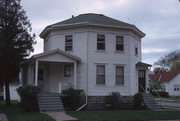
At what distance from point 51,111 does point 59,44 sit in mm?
6738

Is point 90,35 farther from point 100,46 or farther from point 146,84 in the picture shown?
point 146,84

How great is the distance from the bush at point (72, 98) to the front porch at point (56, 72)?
813 millimetres

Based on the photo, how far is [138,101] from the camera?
2211cm

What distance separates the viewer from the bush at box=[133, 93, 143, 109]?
22.0m

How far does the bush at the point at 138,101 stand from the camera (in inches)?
865

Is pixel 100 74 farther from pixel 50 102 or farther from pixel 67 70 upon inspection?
pixel 50 102

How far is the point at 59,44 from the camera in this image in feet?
76.5

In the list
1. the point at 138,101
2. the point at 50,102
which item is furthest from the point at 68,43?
the point at 138,101

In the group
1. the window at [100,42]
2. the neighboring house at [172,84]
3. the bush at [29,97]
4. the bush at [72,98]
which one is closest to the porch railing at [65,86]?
the bush at [72,98]

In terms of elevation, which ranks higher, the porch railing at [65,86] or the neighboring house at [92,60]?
the neighboring house at [92,60]

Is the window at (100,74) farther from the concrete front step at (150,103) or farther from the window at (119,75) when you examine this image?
the concrete front step at (150,103)

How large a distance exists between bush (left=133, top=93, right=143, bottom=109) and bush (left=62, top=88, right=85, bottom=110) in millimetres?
4485

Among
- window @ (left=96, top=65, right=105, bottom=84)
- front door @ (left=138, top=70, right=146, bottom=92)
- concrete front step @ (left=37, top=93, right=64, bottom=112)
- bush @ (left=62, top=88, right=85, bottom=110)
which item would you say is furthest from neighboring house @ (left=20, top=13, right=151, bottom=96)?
concrete front step @ (left=37, top=93, right=64, bottom=112)

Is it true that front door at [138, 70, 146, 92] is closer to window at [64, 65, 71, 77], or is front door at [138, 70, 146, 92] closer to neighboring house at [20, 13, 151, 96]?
neighboring house at [20, 13, 151, 96]
